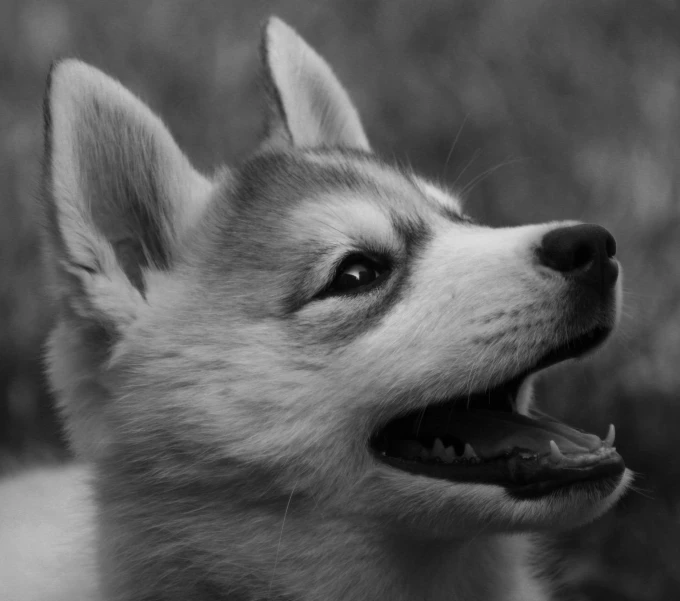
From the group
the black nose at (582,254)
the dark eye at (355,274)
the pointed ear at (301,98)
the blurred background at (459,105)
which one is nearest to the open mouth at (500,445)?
the black nose at (582,254)

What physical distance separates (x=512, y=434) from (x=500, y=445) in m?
0.05

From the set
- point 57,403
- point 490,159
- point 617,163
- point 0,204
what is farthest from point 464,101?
point 57,403

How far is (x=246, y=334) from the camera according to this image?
2094mm

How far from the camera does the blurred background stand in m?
3.56

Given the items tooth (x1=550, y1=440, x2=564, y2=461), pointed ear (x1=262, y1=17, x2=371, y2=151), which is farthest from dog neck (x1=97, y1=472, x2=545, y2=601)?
pointed ear (x1=262, y1=17, x2=371, y2=151)

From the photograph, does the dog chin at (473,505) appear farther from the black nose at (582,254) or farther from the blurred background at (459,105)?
the blurred background at (459,105)

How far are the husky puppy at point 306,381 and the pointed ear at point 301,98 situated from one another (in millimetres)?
563

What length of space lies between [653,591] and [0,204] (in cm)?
285

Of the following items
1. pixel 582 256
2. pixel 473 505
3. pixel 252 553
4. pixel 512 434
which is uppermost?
pixel 582 256

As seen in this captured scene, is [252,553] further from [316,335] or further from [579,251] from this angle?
[579,251]

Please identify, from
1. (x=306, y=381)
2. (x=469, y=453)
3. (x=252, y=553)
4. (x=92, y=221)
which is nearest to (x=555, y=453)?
(x=469, y=453)

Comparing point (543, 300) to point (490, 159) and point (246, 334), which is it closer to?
point (246, 334)

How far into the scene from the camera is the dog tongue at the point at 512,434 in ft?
6.58

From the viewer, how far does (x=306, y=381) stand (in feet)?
6.61
